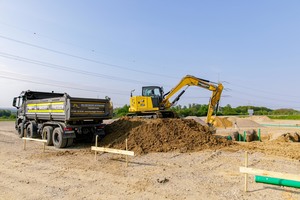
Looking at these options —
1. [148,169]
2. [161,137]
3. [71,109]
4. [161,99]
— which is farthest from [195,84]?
[148,169]

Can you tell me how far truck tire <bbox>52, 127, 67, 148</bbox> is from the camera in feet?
41.5

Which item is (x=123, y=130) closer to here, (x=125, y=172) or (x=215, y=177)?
(x=125, y=172)

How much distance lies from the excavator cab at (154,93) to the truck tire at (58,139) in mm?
6646

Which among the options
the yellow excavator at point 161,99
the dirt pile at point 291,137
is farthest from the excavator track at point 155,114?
the dirt pile at point 291,137

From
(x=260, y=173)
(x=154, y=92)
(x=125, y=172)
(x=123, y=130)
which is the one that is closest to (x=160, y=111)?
(x=154, y=92)

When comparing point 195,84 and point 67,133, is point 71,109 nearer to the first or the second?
point 67,133

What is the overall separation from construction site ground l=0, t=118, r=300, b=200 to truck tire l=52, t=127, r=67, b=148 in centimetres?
61

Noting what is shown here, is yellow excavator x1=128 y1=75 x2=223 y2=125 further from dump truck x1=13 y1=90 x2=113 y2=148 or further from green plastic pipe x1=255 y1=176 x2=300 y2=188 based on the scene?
green plastic pipe x1=255 y1=176 x2=300 y2=188

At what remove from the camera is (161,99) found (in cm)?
1733

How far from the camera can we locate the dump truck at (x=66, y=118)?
40.9 ft

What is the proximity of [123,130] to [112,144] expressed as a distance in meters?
1.50

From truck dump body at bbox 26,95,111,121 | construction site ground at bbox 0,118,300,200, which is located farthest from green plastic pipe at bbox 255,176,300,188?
truck dump body at bbox 26,95,111,121

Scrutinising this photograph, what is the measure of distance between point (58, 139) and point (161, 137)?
5471 mm

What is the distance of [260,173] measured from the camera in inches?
235
